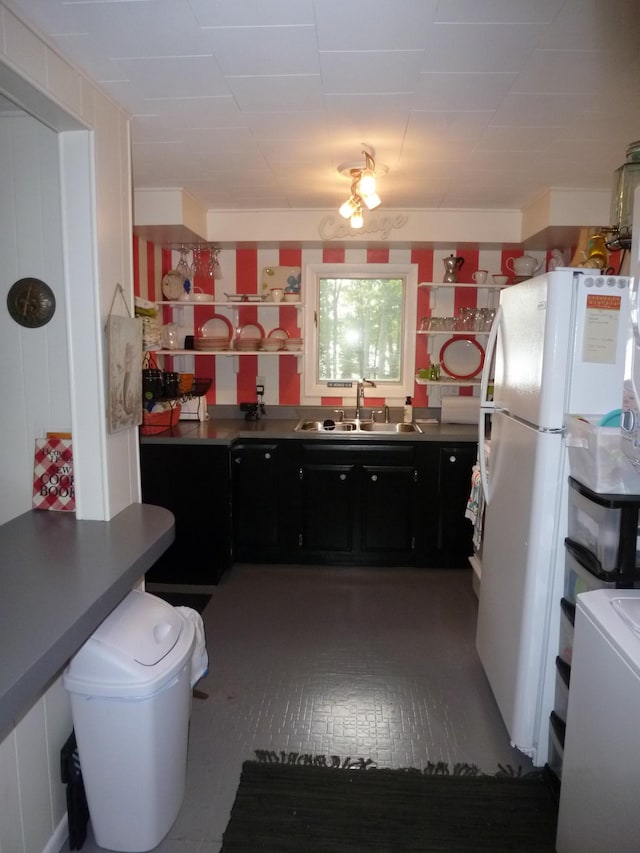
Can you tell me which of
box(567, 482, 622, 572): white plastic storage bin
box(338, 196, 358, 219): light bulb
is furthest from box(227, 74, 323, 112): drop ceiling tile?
box(567, 482, 622, 572): white plastic storage bin

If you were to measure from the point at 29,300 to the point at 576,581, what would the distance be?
2.06 metres

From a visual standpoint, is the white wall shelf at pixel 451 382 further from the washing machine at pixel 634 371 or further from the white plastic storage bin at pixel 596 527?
the washing machine at pixel 634 371

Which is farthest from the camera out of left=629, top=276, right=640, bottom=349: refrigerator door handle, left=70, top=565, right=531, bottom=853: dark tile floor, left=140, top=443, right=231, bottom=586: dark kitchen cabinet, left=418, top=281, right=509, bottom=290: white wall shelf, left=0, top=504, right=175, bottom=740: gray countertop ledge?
left=418, top=281, right=509, bottom=290: white wall shelf

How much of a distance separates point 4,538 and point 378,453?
224 cm

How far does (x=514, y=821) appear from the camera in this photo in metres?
1.75

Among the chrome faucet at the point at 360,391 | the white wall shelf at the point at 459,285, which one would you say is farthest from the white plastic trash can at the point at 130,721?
the white wall shelf at the point at 459,285

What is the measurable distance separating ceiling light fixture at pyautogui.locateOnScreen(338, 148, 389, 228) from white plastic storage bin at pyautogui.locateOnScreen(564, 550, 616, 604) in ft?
5.91

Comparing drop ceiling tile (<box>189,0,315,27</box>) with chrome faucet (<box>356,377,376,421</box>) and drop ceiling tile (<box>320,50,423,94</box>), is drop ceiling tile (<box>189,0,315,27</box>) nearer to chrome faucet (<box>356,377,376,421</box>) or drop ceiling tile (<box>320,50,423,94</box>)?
drop ceiling tile (<box>320,50,423,94</box>)

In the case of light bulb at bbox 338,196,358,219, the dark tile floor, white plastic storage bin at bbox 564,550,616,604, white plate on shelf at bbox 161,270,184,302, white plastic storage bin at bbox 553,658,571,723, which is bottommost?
the dark tile floor

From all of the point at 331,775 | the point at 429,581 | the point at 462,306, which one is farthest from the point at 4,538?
the point at 462,306

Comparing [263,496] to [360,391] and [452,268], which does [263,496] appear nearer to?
[360,391]

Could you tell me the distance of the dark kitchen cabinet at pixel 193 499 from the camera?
131 inches

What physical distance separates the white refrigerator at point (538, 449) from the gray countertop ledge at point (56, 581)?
1249 millimetres

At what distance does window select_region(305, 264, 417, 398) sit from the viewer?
404 centimetres
